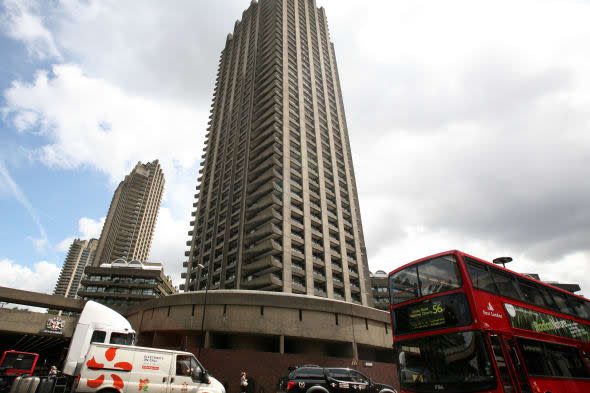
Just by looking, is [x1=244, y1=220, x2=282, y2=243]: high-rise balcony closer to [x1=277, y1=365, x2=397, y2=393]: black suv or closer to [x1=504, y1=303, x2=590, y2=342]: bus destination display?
[x1=277, y1=365, x2=397, y2=393]: black suv

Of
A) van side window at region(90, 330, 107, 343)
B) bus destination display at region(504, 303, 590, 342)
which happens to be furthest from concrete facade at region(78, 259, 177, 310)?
bus destination display at region(504, 303, 590, 342)

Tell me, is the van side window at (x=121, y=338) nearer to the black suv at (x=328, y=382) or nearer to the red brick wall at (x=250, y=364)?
the red brick wall at (x=250, y=364)

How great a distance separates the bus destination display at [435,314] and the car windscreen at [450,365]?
0.32 metres

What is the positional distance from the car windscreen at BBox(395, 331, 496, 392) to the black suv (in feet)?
12.7

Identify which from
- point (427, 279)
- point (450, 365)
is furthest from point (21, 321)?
point (450, 365)

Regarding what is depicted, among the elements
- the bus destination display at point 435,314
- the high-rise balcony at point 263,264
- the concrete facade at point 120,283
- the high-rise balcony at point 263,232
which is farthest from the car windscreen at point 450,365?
the concrete facade at point 120,283

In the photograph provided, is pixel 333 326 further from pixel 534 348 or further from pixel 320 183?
pixel 320 183

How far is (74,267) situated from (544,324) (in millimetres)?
208783

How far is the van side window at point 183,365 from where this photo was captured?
1070cm

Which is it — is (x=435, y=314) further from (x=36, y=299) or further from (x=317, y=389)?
(x=36, y=299)

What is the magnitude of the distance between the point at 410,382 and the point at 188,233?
58.3m

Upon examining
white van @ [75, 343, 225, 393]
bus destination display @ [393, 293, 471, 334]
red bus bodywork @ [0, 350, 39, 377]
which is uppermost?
bus destination display @ [393, 293, 471, 334]

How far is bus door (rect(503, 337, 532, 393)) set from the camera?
8.47 meters

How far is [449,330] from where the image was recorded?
28.7 feet
